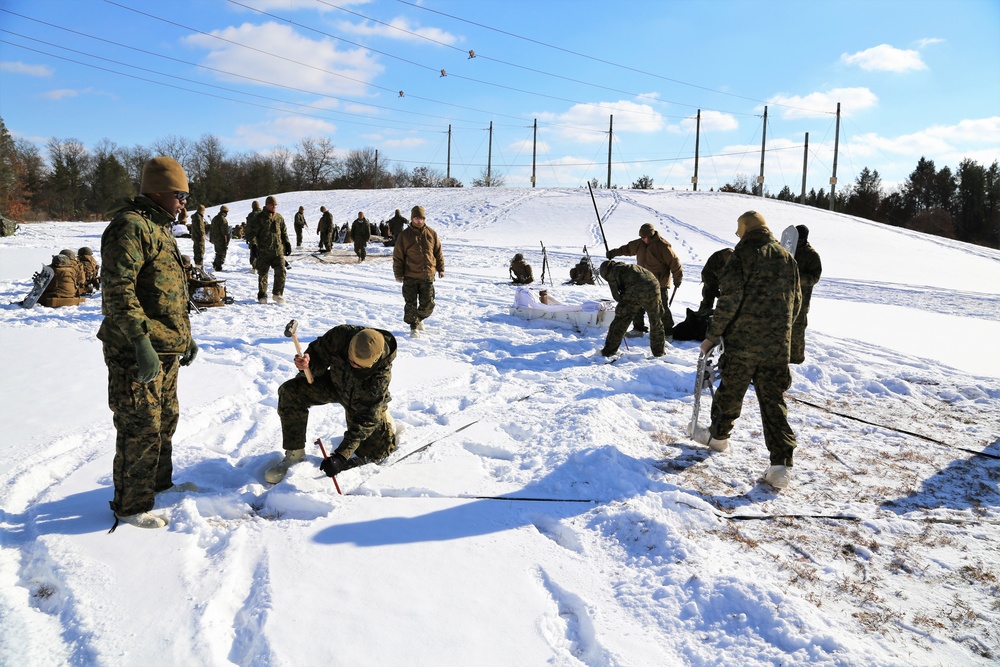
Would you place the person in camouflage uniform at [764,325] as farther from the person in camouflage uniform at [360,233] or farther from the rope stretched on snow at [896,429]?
the person in camouflage uniform at [360,233]

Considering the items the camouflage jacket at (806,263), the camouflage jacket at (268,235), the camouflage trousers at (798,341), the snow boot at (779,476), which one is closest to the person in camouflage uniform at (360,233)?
the camouflage jacket at (268,235)

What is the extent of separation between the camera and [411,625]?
2441 millimetres

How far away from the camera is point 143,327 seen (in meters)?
→ 2.82

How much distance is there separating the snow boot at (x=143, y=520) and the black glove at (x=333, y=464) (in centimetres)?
85

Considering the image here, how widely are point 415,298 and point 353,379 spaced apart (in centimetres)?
455

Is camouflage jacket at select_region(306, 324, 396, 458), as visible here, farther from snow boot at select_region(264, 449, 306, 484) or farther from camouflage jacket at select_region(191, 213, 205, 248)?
camouflage jacket at select_region(191, 213, 205, 248)

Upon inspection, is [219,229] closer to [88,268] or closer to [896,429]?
[88,268]

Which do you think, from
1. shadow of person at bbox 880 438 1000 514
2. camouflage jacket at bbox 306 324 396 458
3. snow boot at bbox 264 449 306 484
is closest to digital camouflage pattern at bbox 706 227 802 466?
shadow of person at bbox 880 438 1000 514

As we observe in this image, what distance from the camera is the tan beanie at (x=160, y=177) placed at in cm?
304

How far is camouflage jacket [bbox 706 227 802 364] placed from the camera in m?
3.91

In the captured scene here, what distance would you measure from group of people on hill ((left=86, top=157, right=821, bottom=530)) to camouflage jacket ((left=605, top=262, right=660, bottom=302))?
1.77m

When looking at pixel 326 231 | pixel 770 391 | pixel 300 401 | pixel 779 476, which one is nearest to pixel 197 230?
pixel 326 231

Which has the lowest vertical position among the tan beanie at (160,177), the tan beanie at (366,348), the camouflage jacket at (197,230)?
the tan beanie at (366,348)

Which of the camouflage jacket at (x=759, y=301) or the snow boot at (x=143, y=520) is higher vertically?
the camouflage jacket at (x=759, y=301)
